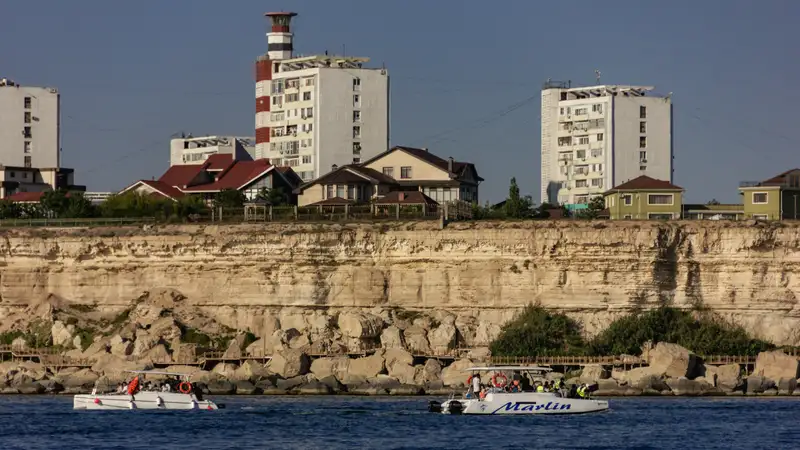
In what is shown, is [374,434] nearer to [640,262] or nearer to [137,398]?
[137,398]

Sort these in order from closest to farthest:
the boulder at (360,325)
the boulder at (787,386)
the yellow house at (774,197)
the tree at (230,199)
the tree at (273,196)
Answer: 1. the boulder at (787,386)
2. the boulder at (360,325)
3. the yellow house at (774,197)
4. the tree at (230,199)
5. the tree at (273,196)

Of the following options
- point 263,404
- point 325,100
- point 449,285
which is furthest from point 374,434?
point 325,100

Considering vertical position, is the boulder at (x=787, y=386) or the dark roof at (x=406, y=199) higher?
the dark roof at (x=406, y=199)

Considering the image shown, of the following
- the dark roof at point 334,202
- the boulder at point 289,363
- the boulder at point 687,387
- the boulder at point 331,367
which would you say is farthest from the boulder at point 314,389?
the dark roof at point 334,202

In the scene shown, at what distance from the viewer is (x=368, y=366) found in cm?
6850

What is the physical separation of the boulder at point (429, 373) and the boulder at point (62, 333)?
1762 cm

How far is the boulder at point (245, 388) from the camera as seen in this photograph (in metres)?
66.9

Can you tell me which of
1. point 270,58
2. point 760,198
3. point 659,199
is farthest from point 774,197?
point 270,58

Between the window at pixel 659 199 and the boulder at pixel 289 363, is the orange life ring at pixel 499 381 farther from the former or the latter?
the window at pixel 659 199

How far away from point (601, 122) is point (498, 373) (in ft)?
190

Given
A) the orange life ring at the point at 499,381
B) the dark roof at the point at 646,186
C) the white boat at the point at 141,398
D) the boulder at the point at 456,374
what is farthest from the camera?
the dark roof at the point at 646,186

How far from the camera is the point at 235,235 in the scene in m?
77.8

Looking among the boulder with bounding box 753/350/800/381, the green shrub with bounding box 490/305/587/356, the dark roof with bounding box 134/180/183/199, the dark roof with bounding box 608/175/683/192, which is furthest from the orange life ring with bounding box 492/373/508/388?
the dark roof with bounding box 134/180/183/199

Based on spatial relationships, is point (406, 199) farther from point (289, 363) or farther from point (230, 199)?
point (289, 363)
